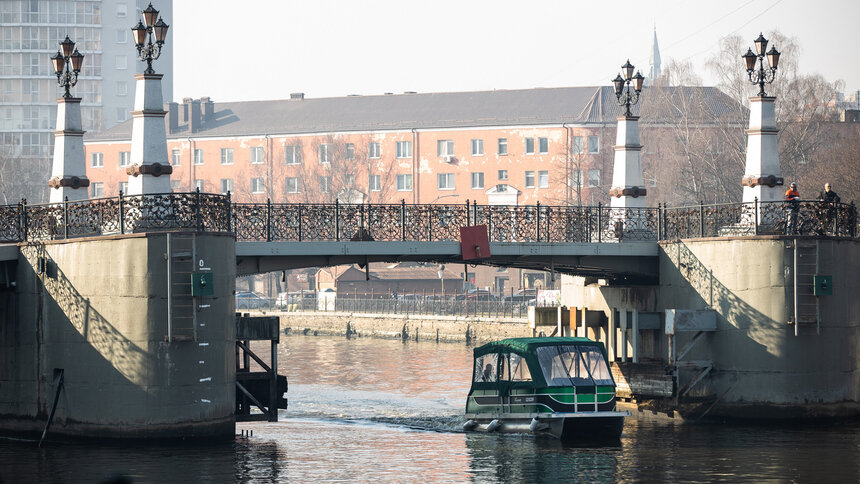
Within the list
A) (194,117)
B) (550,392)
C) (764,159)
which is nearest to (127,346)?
(550,392)

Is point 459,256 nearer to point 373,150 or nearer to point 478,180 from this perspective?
point 478,180

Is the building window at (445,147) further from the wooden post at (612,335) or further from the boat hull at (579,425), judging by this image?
the boat hull at (579,425)

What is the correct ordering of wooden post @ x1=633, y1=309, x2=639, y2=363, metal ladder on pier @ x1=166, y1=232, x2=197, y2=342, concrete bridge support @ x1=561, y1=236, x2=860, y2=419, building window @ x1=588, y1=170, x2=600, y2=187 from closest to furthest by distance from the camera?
metal ladder on pier @ x1=166, y1=232, x2=197, y2=342 < concrete bridge support @ x1=561, y1=236, x2=860, y2=419 < wooden post @ x1=633, y1=309, x2=639, y2=363 < building window @ x1=588, y1=170, x2=600, y2=187

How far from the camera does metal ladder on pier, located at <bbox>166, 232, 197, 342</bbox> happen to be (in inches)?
1314

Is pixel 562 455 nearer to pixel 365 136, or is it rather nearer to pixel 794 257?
pixel 794 257

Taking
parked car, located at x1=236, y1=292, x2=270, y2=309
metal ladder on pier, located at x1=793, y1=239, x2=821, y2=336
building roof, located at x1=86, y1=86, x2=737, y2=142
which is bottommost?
parked car, located at x1=236, y1=292, x2=270, y2=309

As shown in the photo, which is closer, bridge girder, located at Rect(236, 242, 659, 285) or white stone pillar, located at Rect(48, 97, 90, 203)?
white stone pillar, located at Rect(48, 97, 90, 203)

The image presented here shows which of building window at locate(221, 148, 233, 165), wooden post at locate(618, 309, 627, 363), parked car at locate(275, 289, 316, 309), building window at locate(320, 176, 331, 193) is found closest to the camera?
wooden post at locate(618, 309, 627, 363)

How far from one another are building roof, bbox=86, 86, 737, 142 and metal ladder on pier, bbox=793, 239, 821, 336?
229 ft

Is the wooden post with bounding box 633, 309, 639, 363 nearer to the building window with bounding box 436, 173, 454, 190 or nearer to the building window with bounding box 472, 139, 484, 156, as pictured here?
the building window with bounding box 472, 139, 484, 156

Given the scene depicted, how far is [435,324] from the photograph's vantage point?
280 ft

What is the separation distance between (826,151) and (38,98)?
326 feet

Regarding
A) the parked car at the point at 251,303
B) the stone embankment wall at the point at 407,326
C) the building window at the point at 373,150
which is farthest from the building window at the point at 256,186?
the stone embankment wall at the point at 407,326

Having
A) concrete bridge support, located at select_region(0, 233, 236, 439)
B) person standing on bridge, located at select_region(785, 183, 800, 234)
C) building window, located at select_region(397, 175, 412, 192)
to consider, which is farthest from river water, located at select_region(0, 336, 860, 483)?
building window, located at select_region(397, 175, 412, 192)
